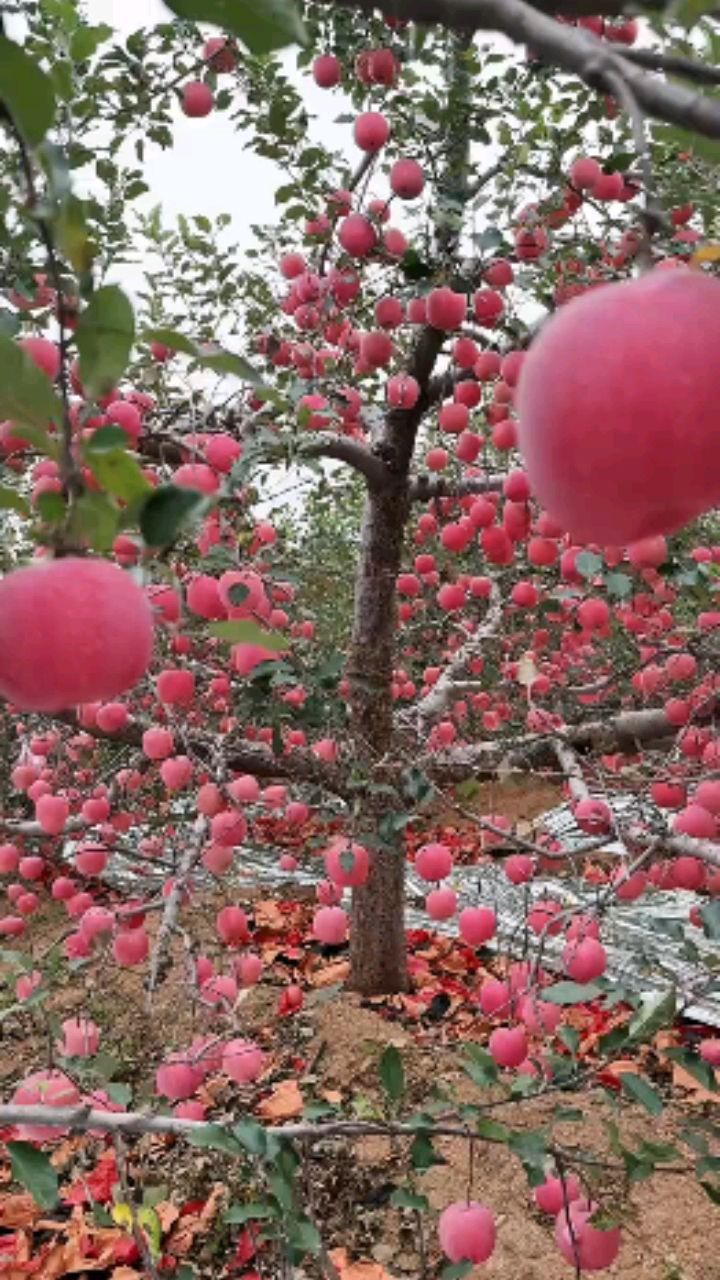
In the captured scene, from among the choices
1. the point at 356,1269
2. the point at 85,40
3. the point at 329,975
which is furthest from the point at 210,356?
the point at 329,975

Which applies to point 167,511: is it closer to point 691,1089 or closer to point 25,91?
point 25,91

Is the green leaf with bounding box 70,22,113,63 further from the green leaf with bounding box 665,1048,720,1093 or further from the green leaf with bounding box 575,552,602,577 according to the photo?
the green leaf with bounding box 665,1048,720,1093

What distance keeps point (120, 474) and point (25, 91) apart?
205 mm

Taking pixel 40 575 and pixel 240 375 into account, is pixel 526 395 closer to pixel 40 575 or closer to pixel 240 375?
pixel 240 375

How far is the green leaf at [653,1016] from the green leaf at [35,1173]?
68 cm

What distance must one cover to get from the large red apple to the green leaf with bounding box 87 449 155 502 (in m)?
0.24

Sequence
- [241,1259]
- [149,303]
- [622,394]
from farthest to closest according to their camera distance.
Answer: [149,303]
[241,1259]
[622,394]

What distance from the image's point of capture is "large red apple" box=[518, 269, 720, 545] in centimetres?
49

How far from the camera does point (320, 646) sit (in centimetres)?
385

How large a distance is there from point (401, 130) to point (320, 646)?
2.00 meters

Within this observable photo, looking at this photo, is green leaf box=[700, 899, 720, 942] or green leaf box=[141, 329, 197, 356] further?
green leaf box=[700, 899, 720, 942]

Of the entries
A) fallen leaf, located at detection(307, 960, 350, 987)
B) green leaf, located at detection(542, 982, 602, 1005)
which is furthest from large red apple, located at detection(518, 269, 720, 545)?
fallen leaf, located at detection(307, 960, 350, 987)

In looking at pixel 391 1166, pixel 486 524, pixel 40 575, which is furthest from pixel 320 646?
pixel 40 575

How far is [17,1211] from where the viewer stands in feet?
7.27
